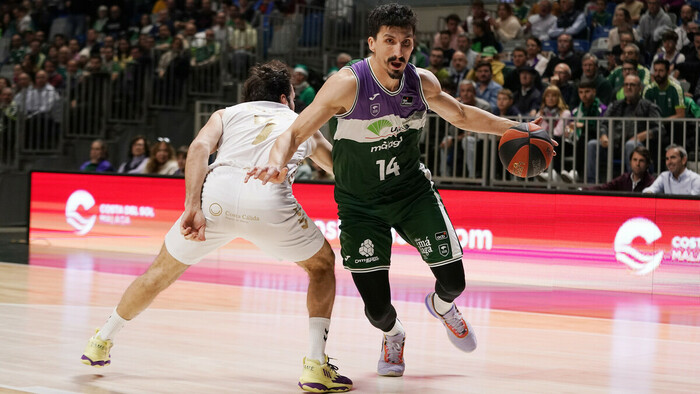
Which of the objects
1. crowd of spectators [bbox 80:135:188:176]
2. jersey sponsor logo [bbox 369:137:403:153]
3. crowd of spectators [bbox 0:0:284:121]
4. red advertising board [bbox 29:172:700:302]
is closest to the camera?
jersey sponsor logo [bbox 369:137:403:153]

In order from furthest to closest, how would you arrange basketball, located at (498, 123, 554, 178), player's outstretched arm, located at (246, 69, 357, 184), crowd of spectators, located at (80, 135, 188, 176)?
crowd of spectators, located at (80, 135, 188, 176) → basketball, located at (498, 123, 554, 178) → player's outstretched arm, located at (246, 69, 357, 184)

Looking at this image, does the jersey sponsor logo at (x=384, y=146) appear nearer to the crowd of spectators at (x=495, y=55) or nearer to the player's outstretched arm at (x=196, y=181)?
the player's outstretched arm at (x=196, y=181)

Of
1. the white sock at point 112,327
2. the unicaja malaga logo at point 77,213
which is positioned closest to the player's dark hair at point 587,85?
the unicaja malaga logo at point 77,213

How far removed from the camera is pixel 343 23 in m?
17.1

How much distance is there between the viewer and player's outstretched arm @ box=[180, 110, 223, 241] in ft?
16.7

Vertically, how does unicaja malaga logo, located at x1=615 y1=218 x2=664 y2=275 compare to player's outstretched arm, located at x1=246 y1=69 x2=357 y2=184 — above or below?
below

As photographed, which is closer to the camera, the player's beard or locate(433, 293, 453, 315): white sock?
the player's beard

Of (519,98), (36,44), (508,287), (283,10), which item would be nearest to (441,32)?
(519,98)

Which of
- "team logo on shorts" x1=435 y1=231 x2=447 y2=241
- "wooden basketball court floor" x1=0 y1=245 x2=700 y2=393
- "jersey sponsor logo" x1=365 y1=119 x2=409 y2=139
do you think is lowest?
"wooden basketball court floor" x1=0 y1=245 x2=700 y2=393

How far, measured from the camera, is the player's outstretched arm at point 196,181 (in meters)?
5.09

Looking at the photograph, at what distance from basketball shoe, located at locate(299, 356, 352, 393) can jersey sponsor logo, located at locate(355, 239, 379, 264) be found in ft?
2.04

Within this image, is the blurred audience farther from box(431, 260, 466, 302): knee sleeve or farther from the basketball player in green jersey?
box(431, 260, 466, 302): knee sleeve

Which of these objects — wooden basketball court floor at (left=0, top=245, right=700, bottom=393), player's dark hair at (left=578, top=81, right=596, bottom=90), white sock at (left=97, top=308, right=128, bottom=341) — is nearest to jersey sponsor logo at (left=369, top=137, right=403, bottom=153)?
wooden basketball court floor at (left=0, top=245, right=700, bottom=393)

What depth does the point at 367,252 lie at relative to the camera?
545cm
